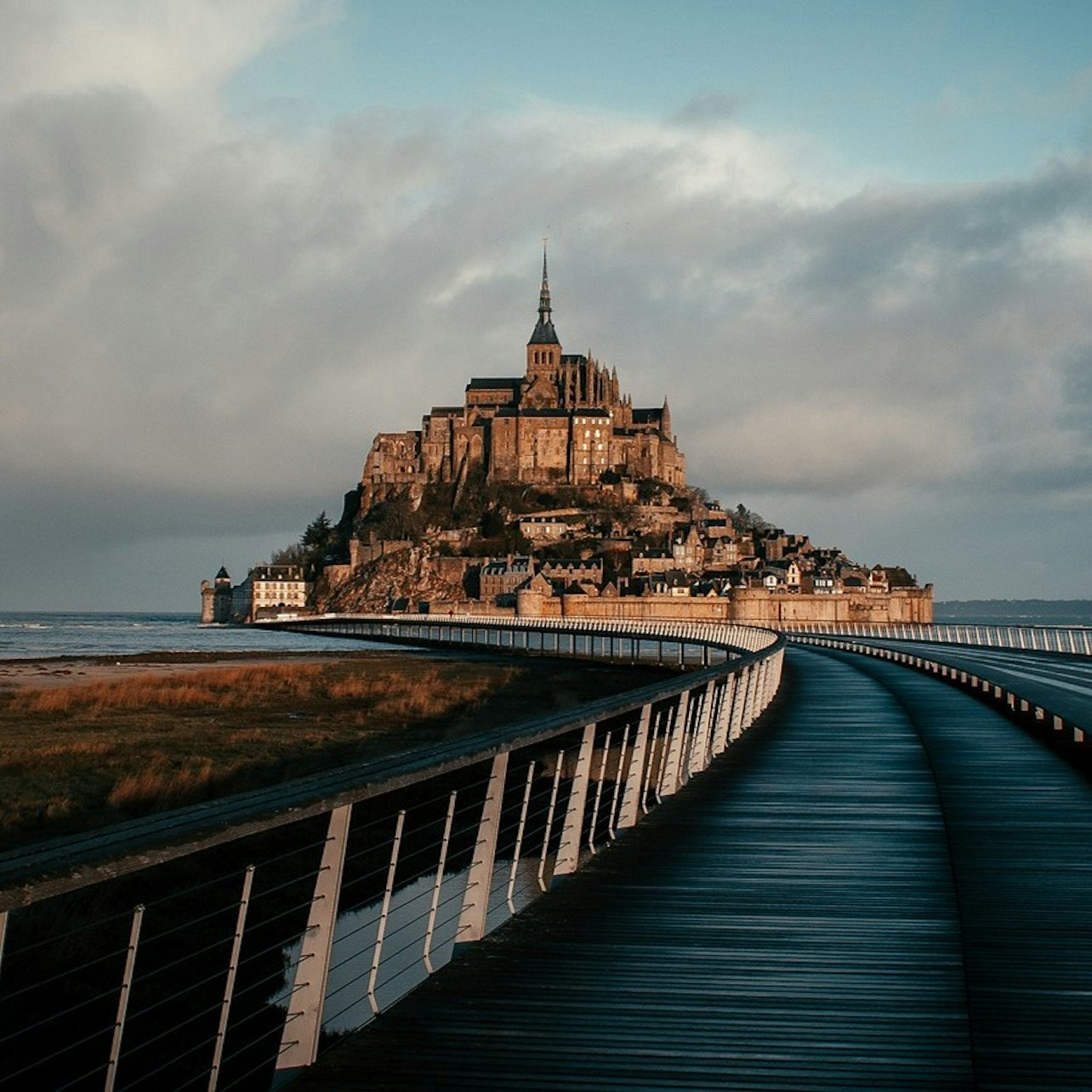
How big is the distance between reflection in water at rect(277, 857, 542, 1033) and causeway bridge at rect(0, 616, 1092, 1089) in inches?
2.2

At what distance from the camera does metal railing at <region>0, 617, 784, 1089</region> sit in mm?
4602

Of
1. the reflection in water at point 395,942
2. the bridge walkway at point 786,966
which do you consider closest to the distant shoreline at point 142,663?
the reflection in water at point 395,942

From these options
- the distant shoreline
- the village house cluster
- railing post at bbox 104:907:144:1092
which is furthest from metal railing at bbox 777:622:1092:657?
railing post at bbox 104:907:144:1092

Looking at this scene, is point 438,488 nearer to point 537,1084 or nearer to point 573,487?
point 573,487

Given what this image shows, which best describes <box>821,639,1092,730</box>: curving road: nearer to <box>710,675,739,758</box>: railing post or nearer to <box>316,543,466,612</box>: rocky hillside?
<box>710,675,739,758</box>: railing post

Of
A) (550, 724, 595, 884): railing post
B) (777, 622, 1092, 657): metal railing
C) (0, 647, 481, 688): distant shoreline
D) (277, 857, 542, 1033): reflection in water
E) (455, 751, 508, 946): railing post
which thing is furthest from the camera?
(0, 647, 481, 688): distant shoreline

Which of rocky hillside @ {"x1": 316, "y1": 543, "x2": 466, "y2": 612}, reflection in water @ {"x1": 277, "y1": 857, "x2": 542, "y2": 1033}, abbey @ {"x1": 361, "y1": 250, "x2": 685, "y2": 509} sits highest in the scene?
abbey @ {"x1": 361, "y1": 250, "x2": 685, "y2": 509}

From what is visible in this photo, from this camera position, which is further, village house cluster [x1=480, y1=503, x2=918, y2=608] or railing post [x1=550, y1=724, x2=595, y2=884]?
village house cluster [x1=480, y1=503, x2=918, y2=608]

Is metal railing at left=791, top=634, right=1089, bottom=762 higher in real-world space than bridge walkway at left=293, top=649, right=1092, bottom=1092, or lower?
higher

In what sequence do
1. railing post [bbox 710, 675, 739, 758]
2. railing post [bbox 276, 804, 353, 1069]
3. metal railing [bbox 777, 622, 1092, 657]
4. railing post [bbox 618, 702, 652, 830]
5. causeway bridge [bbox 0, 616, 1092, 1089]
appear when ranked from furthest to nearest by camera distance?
1. metal railing [bbox 777, 622, 1092, 657]
2. railing post [bbox 710, 675, 739, 758]
3. railing post [bbox 618, 702, 652, 830]
4. railing post [bbox 276, 804, 353, 1069]
5. causeway bridge [bbox 0, 616, 1092, 1089]

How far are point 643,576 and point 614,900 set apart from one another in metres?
149

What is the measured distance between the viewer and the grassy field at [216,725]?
64.2ft

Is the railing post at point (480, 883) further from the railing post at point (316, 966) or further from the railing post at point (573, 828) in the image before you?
the railing post at point (573, 828)

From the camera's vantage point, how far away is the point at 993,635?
65.4 metres
